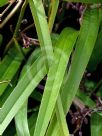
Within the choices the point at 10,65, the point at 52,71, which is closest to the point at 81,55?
the point at 52,71

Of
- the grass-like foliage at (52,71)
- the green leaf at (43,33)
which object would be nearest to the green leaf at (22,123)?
the grass-like foliage at (52,71)

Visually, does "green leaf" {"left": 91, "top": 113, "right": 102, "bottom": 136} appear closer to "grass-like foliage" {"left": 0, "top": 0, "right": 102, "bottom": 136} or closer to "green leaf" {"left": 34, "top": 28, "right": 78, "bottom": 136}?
A: "grass-like foliage" {"left": 0, "top": 0, "right": 102, "bottom": 136}

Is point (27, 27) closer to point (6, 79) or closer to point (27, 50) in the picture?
point (27, 50)

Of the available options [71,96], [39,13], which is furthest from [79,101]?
[39,13]

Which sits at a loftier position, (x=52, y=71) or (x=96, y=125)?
(x=52, y=71)

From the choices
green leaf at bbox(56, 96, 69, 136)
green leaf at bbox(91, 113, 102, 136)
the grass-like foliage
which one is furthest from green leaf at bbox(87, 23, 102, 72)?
green leaf at bbox(56, 96, 69, 136)

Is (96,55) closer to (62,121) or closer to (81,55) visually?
(81,55)
